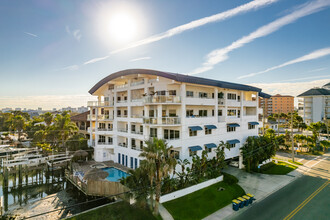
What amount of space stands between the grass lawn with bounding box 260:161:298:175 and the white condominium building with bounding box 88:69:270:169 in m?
5.17

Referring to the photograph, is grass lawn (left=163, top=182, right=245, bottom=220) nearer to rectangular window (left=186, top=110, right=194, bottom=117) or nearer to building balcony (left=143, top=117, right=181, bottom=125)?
building balcony (left=143, top=117, right=181, bottom=125)

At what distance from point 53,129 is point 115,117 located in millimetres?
17072

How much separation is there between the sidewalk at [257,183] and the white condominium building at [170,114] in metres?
4.39

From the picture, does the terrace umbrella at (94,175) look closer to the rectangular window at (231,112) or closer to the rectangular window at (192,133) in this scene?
the rectangular window at (192,133)

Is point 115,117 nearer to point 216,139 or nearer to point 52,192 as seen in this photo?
point 52,192

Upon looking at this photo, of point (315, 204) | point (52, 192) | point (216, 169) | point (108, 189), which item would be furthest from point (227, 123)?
point (52, 192)

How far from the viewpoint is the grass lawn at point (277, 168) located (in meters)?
32.2

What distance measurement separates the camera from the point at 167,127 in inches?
1079

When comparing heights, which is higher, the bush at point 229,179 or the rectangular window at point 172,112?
the rectangular window at point 172,112

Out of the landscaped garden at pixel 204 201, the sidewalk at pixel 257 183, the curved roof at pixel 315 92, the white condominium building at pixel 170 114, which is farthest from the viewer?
the curved roof at pixel 315 92

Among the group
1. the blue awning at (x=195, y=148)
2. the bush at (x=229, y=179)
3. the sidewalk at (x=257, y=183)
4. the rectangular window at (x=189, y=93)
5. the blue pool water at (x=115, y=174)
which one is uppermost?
the rectangular window at (x=189, y=93)

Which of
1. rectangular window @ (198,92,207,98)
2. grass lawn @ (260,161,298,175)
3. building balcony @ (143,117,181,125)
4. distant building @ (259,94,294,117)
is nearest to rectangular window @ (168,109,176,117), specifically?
building balcony @ (143,117,181,125)

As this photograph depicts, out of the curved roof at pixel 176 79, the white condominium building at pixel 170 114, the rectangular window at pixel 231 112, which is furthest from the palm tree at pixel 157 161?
the rectangular window at pixel 231 112

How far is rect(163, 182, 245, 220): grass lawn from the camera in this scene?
1918 centimetres
